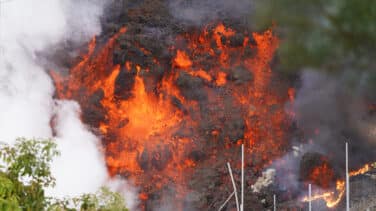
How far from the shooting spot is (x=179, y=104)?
2467cm

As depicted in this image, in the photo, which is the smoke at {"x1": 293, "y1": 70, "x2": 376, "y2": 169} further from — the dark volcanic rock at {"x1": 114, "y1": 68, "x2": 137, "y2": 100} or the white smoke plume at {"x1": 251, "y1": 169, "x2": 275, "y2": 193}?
the dark volcanic rock at {"x1": 114, "y1": 68, "x2": 137, "y2": 100}

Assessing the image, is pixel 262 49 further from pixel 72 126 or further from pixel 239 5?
pixel 72 126

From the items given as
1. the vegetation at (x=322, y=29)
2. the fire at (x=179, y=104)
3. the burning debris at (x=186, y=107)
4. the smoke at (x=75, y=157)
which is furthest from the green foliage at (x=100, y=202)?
the fire at (x=179, y=104)

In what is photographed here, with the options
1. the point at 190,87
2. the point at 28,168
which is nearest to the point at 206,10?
the point at 190,87

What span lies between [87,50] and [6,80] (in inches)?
144

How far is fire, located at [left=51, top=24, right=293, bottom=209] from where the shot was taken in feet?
78.3

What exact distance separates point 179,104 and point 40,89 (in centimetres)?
583

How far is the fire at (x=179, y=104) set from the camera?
23875mm

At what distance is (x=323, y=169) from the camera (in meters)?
24.8

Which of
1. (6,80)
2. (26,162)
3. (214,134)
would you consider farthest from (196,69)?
(26,162)

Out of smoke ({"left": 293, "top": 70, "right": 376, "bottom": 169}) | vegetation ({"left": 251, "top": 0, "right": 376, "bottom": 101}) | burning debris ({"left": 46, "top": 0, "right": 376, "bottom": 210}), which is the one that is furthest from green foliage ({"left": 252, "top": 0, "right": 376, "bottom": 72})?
smoke ({"left": 293, "top": 70, "right": 376, "bottom": 169})

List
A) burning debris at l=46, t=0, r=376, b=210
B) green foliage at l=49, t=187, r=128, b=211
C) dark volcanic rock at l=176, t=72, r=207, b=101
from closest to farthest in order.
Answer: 1. green foliage at l=49, t=187, r=128, b=211
2. burning debris at l=46, t=0, r=376, b=210
3. dark volcanic rock at l=176, t=72, r=207, b=101

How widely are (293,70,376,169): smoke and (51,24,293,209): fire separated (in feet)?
3.99

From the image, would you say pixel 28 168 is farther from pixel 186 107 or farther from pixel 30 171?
pixel 186 107
